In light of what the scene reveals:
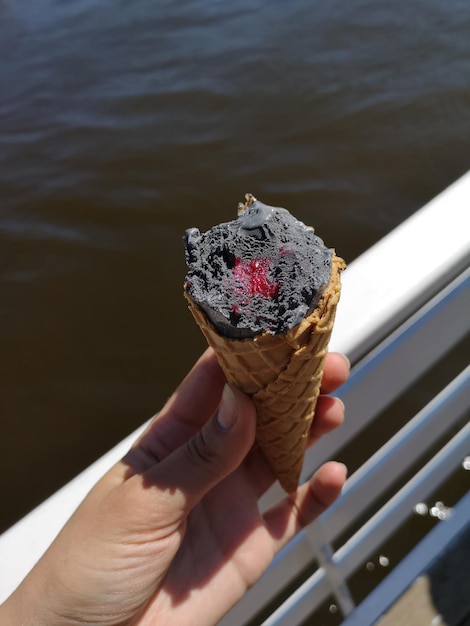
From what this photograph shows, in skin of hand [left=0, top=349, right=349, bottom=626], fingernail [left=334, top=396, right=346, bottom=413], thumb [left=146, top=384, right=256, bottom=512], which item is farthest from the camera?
fingernail [left=334, top=396, right=346, bottom=413]

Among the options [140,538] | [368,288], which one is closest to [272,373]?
[368,288]

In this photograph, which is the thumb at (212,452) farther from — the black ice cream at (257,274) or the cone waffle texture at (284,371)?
the black ice cream at (257,274)

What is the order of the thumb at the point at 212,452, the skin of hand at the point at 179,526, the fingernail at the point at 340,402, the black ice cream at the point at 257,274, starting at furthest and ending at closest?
the fingernail at the point at 340,402
the thumb at the point at 212,452
the skin of hand at the point at 179,526
the black ice cream at the point at 257,274

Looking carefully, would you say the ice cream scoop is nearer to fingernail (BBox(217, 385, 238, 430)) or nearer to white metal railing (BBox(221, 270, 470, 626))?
fingernail (BBox(217, 385, 238, 430))

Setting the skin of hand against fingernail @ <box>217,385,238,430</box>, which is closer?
the skin of hand

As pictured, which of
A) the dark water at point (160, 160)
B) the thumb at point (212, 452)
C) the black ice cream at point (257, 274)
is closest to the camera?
the black ice cream at point (257, 274)

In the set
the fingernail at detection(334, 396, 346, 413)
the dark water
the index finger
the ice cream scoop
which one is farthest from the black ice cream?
the dark water

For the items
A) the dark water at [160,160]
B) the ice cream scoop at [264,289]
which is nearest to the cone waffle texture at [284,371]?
the ice cream scoop at [264,289]
